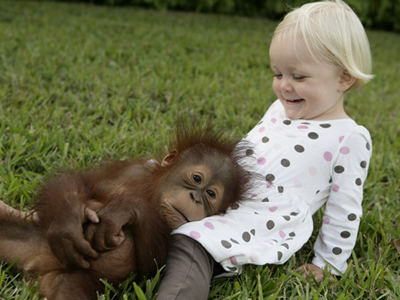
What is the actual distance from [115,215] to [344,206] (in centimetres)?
130

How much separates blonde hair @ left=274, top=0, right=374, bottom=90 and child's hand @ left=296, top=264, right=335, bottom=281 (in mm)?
1136

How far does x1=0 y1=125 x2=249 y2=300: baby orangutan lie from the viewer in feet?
5.93

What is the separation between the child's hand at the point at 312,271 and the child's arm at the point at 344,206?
3 centimetres

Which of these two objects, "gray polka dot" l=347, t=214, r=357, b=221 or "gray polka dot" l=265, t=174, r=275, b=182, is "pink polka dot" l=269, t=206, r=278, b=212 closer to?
"gray polka dot" l=265, t=174, r=275, b=182

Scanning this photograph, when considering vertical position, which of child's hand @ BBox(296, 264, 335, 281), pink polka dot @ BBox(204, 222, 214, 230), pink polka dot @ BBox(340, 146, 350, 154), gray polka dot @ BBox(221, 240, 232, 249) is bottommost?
child's hand @ BBox(296, 264, 335, 281)

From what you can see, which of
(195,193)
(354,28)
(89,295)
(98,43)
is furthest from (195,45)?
(89,295)

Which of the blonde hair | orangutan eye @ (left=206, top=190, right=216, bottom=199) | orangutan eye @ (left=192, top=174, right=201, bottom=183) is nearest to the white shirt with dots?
orangutan eye @ (left=206, top=190, right=216, bottom=199)

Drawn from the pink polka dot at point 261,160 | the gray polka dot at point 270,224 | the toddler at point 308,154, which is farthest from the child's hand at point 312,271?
the pink polka dot at point 261,160

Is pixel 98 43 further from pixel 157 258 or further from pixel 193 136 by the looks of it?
pixel 157 258

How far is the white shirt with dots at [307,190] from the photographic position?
7.69 feet

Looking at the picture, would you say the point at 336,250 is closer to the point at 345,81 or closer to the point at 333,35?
the point at 345,81

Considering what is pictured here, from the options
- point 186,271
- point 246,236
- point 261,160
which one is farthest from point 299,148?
point 186,271

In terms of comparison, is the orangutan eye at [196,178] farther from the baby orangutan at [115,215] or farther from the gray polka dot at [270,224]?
Answer: the gray polka dot at [270,224]

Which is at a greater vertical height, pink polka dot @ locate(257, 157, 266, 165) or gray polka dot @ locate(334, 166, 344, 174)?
gray polka dot @ locate(334, 166, 344, 174)
